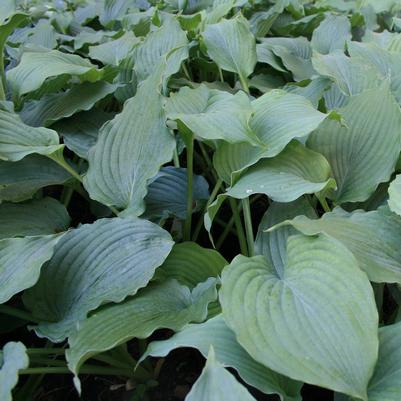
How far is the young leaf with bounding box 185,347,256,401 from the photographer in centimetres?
63

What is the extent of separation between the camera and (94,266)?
1.06 meters

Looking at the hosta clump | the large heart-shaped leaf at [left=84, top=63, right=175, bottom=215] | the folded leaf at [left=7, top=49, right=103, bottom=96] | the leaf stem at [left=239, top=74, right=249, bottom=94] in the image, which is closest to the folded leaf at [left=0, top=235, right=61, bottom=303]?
the hosta clump

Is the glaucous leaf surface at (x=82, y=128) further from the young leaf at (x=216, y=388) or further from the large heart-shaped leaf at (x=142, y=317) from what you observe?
the young leaf at (x=216, y=388)

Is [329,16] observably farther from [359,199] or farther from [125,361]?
[125,361]

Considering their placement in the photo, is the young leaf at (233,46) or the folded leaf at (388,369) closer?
the folded leaf at (388,369)

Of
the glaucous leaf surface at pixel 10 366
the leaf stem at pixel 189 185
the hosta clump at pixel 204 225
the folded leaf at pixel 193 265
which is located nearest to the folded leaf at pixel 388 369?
the hosta clump at pixel 204 225

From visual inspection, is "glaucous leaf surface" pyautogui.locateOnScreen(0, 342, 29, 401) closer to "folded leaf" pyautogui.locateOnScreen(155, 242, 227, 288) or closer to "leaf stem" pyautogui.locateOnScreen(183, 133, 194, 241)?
"folded leaf" pyautogui.locateOnScreen(155, 242, 227, 288)

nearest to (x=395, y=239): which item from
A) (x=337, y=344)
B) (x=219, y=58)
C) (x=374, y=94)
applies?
(x=337, y=344)

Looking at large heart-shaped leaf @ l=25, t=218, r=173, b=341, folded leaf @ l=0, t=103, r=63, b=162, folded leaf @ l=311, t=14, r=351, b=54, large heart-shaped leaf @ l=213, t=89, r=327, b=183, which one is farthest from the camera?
folded leaf @ l=311, t=14, r=351, b=54

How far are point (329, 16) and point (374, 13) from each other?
0.44 m

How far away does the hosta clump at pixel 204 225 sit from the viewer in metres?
0.80

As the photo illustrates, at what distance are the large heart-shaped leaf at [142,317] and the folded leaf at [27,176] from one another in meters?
0.47

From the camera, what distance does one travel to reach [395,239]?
0.98 meters

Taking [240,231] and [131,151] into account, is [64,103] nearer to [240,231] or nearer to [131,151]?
[131,151]
